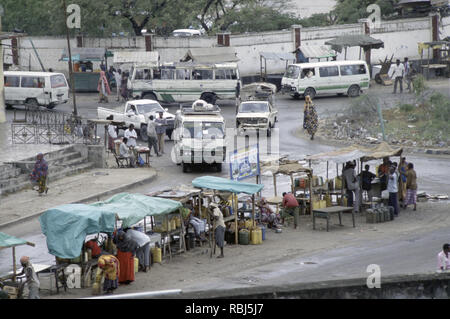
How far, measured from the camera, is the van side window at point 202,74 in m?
39.9

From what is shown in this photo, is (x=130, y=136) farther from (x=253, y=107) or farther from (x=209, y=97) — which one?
(x=209, y=97)

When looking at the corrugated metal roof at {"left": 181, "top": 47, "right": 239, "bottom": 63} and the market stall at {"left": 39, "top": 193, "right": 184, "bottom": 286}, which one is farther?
the corrugated metal roof at {"left": 181, "top": 47, "right": 239, "bottom": 63}

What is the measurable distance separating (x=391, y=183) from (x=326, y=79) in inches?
830

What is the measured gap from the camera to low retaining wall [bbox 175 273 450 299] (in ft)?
36.3

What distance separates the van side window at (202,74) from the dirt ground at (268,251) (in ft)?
61.1

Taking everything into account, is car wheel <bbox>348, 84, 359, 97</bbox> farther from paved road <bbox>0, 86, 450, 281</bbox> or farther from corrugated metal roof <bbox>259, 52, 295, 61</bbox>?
corrugated metal roof <bbox>259, 52, 295, 61</bbox>

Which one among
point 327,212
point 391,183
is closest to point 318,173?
point 391,183

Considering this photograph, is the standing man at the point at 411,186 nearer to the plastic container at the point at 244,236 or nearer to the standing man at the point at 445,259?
the plastic container at the point at 244,236

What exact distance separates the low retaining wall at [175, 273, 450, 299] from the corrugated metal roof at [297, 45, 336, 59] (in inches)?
1438

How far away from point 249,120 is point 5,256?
55.1 ft

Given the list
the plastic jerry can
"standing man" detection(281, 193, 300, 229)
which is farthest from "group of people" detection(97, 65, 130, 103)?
the plastic jerry can

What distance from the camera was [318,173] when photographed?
27.0 m
